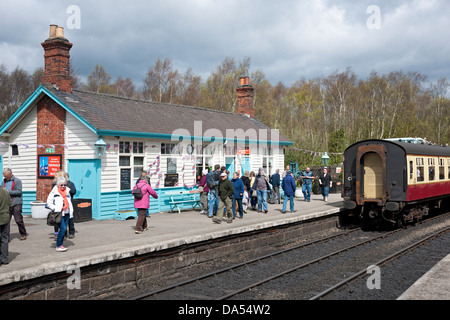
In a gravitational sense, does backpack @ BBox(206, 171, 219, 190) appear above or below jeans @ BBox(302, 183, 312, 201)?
above

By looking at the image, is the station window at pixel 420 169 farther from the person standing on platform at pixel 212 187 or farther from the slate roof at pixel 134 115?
the slate roof at pixel 134 115

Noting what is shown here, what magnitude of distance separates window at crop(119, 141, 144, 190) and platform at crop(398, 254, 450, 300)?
31.1 feet

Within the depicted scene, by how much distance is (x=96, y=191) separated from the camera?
12812 millimetres

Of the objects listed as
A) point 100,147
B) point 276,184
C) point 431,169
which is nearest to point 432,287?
point 100,147

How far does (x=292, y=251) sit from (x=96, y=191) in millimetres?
6275

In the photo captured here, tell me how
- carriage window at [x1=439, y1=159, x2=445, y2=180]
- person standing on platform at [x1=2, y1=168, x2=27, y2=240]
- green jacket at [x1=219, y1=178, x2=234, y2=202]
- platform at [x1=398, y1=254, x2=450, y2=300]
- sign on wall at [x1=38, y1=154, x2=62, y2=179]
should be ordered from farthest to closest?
1. carriage window at [x1=439, y1=159, x2=445, y2=180]
2. sign on wall at [x1=38, y1=154, x2=62, y2=179]
3. green jacket at [x1=219, y1=178, x2=234, y2=202]
4. person standing on platform at [x1=2, y1=168, x2=27, y2=240]
5. platform at [x1=398, y1=254, x2=450, y2=300]

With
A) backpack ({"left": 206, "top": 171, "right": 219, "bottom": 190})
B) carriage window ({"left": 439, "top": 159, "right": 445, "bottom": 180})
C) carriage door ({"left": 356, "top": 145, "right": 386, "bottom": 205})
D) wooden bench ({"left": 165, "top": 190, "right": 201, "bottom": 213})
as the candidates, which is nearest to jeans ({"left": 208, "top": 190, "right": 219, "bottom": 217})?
backpack ({"left": 206, "top": 171, "right": 219, "bottom": 190})

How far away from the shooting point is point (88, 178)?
42.9 ft

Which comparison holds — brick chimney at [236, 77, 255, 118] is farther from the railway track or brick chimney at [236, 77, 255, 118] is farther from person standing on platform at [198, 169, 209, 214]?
the railway track

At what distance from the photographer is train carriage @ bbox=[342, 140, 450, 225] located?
13483 mm

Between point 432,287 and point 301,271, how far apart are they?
3013 mm

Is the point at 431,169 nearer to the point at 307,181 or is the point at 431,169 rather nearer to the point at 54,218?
the point at 307,181
